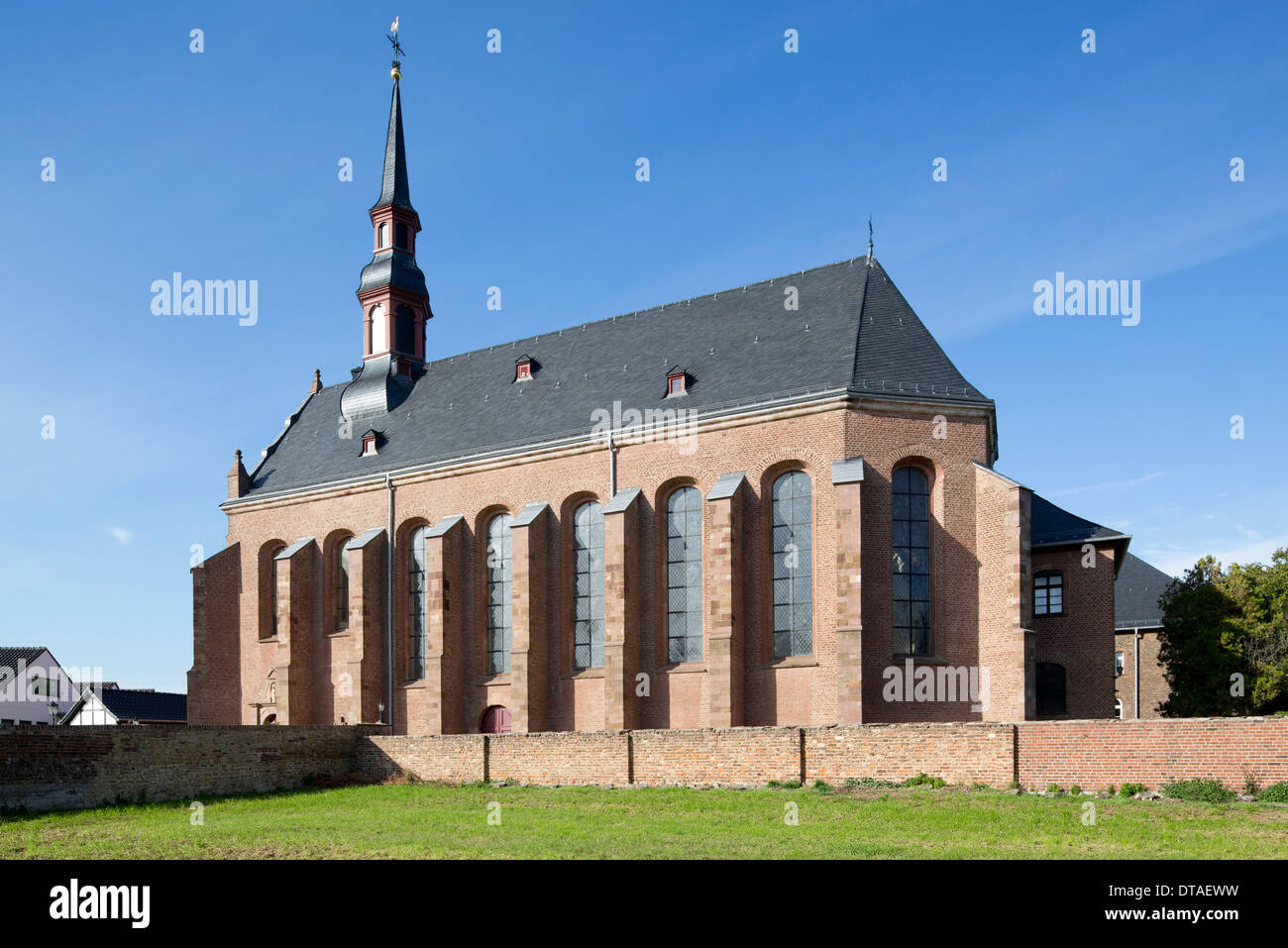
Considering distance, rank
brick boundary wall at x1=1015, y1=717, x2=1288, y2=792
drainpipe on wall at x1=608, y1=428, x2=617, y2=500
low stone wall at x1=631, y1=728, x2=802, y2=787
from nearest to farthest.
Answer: brick boundary wall at x1=1015, y1=717, x2=1288, y2=792, low stone wall at x1=631, y1=728, x2=802, y2=787, drainpipe on wall at x1=608, y1=428, x2=617, y2=500

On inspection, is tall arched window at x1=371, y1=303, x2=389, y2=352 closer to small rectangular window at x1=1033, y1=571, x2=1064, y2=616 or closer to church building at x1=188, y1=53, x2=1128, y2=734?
church building at x1=188, y1=53, x2=1128, y2=734

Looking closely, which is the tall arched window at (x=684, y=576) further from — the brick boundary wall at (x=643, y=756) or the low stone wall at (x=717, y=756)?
the low stone wall at (x=717, y=756)

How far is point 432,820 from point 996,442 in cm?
2220

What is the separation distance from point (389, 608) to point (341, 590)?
317cm

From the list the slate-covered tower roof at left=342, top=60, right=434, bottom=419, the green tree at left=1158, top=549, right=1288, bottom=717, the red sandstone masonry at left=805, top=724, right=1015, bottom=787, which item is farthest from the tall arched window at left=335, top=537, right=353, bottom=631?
the green tree at left=1158, top=549, right=1288, bottom=717

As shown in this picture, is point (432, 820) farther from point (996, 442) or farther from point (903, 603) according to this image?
point (996, 442)

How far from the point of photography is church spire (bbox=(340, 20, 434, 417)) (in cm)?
4356

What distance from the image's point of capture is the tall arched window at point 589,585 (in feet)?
110

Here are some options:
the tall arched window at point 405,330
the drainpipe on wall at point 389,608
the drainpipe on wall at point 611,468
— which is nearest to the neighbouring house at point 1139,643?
the drainpipe on wall at point 611,468

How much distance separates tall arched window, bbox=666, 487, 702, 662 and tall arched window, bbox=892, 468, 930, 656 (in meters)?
5.43

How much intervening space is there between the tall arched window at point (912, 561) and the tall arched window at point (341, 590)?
19500mm

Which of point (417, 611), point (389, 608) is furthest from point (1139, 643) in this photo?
point (389, 608)

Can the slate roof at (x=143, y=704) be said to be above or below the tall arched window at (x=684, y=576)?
below

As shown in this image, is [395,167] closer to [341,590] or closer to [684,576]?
[341,590]
